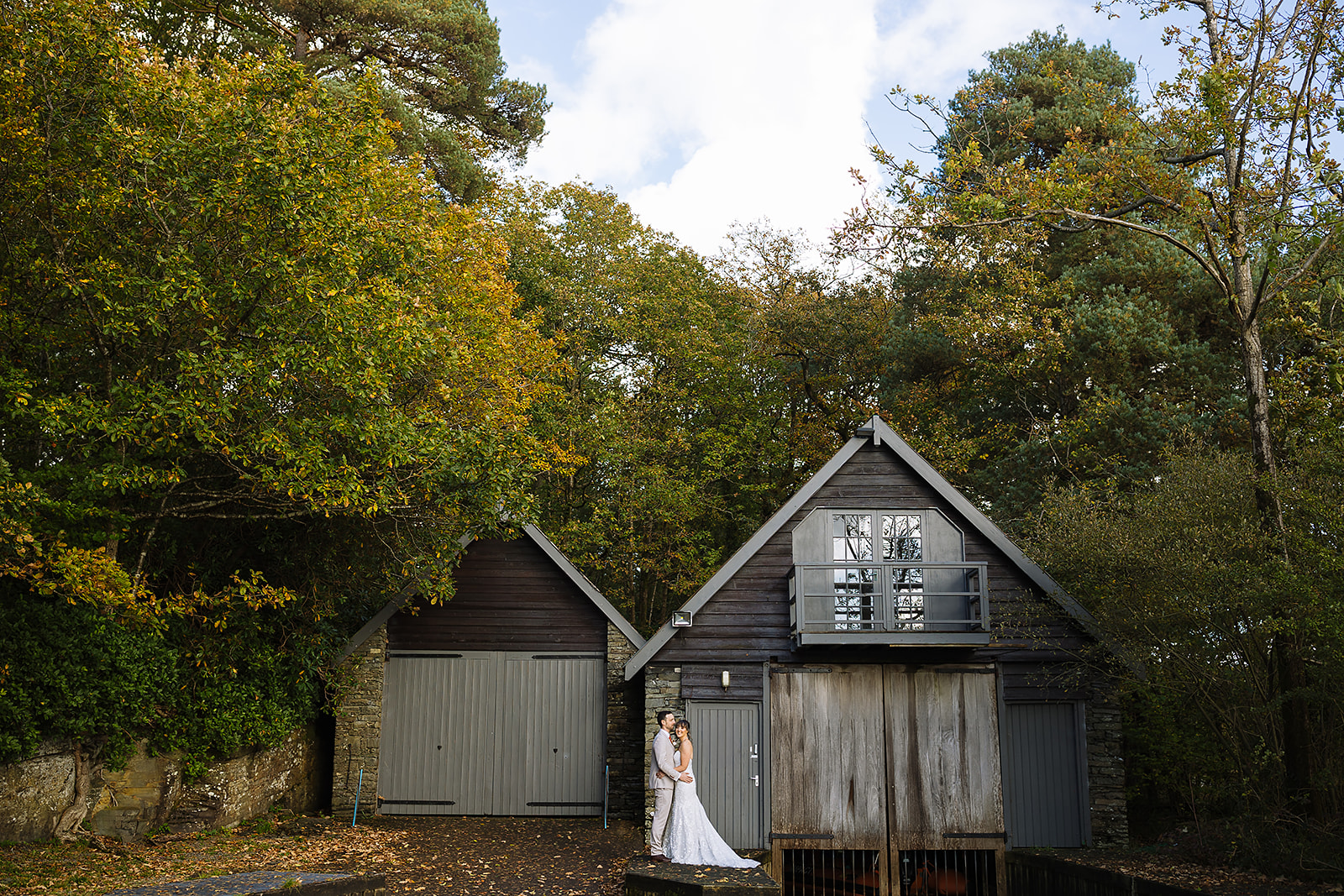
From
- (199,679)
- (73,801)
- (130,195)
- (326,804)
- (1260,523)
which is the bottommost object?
(326,804)

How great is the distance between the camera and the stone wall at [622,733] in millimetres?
15164

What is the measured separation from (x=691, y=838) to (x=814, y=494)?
206 inches

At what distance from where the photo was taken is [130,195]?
9742 millimetres

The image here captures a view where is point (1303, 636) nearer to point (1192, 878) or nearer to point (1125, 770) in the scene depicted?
point (1192, 878)

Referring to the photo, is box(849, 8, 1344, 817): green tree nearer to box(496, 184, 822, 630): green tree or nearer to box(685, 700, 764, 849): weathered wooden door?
box(685, 700, 764, 849): weathered wooden door

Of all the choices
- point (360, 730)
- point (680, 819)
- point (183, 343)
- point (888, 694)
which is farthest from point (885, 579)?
point (183, 343)

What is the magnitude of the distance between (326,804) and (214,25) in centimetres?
1469

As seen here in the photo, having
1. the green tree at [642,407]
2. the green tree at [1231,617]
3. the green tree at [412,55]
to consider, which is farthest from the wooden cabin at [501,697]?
the green tree at [412,55]

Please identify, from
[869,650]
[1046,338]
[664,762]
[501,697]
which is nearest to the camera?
[664,762]

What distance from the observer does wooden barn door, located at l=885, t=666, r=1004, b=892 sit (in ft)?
41.7

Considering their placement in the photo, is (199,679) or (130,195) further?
(199,679)

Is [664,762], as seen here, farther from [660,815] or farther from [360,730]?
[360,730]

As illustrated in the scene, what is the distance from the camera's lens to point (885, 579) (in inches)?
506

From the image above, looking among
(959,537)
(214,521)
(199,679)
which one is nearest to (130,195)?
(214,521)
